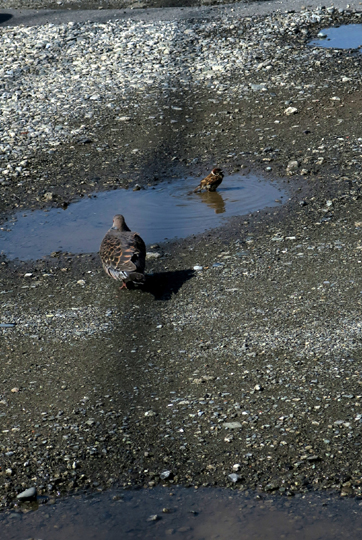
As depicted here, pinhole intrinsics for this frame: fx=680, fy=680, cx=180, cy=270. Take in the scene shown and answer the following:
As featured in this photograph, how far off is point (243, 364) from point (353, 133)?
5902 mm

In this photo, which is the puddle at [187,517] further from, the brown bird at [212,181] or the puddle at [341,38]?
the puddle at [341,38]

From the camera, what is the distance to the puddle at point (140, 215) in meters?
8.02

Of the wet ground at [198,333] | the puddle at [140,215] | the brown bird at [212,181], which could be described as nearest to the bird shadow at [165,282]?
the wet ground at [198,333]

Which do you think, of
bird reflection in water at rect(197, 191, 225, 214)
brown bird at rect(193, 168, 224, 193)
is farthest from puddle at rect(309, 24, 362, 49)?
bird reflection in water at rect(197, 191, 225, 214)

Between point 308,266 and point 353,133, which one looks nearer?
point 308,266

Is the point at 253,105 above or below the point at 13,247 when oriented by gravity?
above

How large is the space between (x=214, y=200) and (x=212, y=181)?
9.9 inches

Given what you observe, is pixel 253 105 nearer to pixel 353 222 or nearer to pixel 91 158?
pixel 91 158

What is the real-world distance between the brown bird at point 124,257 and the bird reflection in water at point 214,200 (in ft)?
6.10

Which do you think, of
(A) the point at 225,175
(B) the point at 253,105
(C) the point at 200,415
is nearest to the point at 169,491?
(C) the point at 200,415

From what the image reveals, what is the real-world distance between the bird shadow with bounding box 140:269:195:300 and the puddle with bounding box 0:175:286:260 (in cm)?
89

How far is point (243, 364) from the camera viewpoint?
5438mm

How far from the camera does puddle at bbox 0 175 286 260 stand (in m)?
8.02

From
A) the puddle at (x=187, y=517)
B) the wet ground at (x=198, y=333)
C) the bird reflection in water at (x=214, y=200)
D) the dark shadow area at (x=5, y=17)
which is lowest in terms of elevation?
the puddle at (x=187, y=517)
